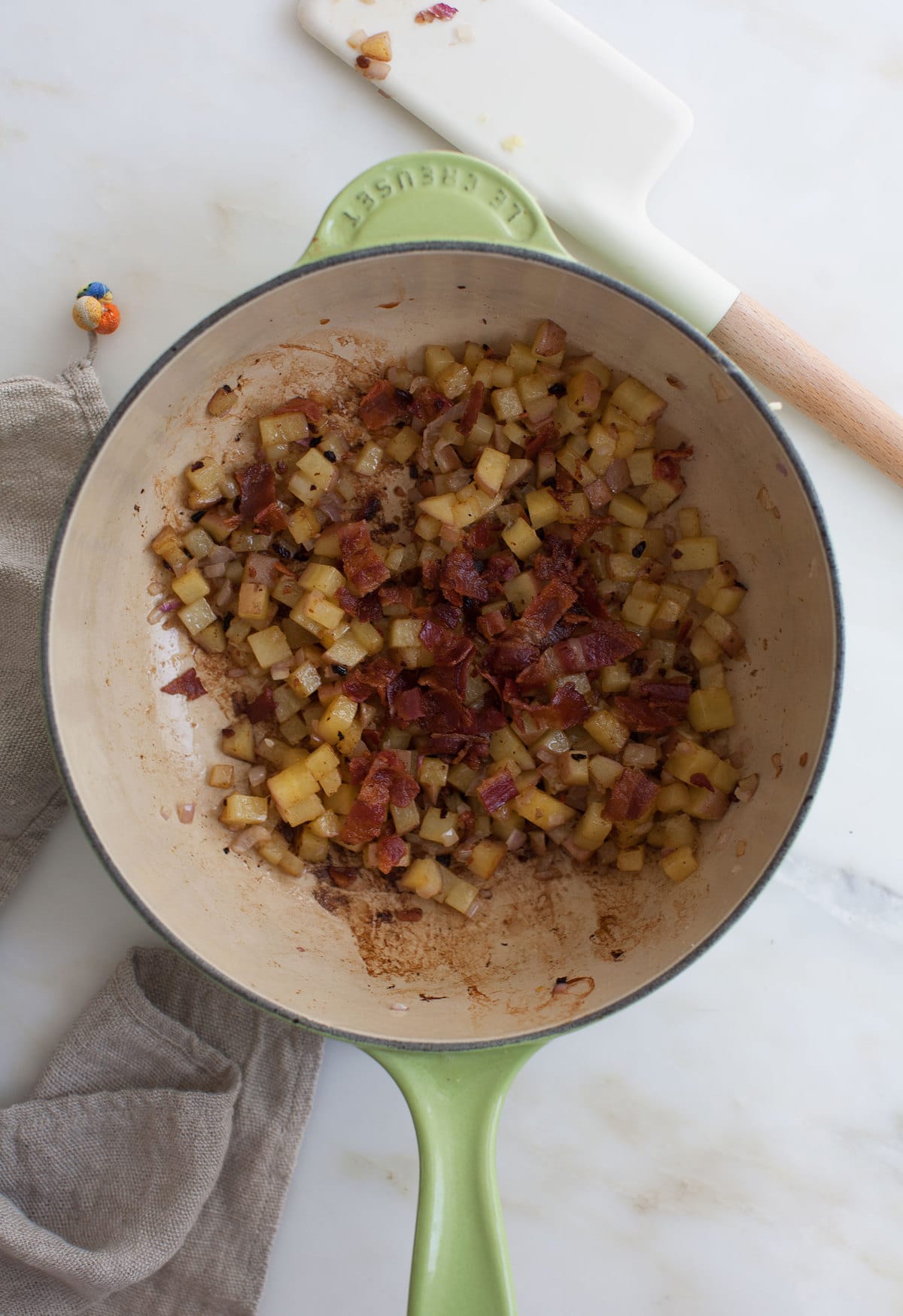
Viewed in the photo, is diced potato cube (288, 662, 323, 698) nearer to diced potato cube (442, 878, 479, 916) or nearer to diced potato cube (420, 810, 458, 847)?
diced potato cube (420, 810, 458, 847)

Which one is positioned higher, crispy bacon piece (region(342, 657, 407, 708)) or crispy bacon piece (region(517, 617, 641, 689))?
crispy bacon piece (region(517, 617, 641, 689))

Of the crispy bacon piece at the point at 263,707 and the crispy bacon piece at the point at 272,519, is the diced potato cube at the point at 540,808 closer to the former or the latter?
the crispy bacon piece at the point at 263,707

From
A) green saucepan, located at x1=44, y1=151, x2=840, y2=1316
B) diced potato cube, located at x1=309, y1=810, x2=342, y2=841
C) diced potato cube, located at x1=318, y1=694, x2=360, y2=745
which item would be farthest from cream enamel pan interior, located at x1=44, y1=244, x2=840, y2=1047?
diced potato cube, located at x1=318, y1=694, x2=360, y2=745

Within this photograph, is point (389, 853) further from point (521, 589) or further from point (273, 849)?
point (521, 589)

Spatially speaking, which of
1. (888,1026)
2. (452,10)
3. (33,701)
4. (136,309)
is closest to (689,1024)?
(888,1026)

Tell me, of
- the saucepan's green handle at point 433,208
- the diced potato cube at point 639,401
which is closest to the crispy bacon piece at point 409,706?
the diced potato cube at point 639,401

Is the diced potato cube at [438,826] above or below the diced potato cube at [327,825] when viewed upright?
above

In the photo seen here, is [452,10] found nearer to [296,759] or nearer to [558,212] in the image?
[558,212]
